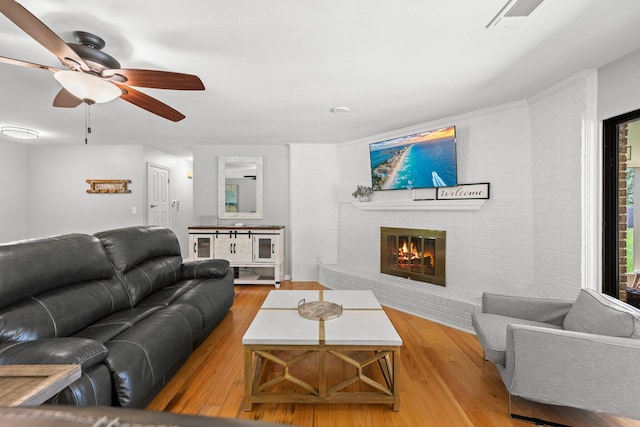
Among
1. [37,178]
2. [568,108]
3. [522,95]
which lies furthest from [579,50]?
[37,178]

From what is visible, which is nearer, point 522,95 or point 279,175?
point 522,95

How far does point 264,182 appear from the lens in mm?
5117

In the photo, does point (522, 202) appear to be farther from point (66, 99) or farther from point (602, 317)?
point (66, 99)

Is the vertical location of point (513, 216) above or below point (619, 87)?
below

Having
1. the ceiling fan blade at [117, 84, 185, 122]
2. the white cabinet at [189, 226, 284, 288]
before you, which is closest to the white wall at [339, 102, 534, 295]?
the white cabinet at [189, 226, 284, 288]

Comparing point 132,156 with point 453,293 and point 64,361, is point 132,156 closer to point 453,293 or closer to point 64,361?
point 64,361

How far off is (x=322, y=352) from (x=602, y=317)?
5.07 feet

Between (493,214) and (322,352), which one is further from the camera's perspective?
(493,214)

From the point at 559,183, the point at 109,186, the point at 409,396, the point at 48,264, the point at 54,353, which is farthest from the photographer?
the point at 109,186

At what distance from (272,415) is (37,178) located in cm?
602

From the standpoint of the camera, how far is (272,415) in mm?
1762

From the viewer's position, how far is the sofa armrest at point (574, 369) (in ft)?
4.89

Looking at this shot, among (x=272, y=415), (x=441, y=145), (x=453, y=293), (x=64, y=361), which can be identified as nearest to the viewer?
(x=64, y=361)

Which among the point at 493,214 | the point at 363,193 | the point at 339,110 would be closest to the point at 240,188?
the point at 363,193
